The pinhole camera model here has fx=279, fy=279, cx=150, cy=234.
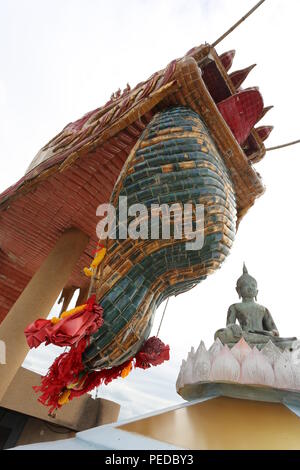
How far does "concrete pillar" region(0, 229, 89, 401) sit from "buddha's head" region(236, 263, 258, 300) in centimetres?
162

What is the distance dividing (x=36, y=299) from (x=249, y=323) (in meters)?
1.84

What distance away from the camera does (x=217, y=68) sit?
243cm

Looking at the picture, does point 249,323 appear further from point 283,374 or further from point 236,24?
point 236,24

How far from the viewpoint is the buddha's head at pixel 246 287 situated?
250 cm

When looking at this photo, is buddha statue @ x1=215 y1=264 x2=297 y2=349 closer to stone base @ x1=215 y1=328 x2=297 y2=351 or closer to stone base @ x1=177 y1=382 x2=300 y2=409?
stone base @ x1=215 y1=328 x2=297 y2=351

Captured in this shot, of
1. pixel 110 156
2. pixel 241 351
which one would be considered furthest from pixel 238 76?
pixel 241 351

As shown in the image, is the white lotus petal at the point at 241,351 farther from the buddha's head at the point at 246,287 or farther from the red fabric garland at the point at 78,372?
the buddha's head at the point at 246,287

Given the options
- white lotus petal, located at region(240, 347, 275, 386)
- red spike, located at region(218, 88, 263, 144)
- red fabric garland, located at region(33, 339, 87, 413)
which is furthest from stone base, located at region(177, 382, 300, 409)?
red spike, located at region(218, 88, 263, 144)

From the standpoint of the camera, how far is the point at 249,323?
7.20 feet

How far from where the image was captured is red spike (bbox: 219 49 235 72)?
101 inches

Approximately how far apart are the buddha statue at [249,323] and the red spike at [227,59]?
6.23 feet
